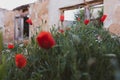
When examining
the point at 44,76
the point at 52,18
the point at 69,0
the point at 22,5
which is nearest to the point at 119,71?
the point at 44,76

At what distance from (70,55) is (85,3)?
A: 4.97 meters

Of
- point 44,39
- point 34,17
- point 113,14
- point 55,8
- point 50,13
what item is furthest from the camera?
point 34,17

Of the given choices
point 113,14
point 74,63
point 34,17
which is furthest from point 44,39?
point 34,17

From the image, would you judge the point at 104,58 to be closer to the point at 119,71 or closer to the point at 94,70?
the point at 94,70

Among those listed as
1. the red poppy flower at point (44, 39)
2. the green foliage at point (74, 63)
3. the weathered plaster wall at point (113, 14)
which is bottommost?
the green foliage at point (74, 63)

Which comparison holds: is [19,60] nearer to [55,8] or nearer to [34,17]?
[55,8]

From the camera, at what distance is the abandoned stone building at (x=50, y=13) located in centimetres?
493

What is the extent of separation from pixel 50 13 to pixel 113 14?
2.71 meters

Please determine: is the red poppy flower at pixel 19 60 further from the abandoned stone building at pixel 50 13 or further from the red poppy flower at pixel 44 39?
the abandoned stone building at pixel 50 13

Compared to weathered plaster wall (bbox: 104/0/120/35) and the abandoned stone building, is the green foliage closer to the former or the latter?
the abandoned stone building

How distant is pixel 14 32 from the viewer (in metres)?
10.9

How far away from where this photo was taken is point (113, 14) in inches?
196

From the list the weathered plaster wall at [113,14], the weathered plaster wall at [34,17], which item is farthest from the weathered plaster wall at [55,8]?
the weathered plaster wall at [113,14]

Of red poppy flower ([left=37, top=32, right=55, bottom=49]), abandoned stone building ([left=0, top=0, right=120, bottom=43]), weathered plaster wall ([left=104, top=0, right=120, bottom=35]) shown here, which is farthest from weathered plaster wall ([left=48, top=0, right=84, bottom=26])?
red poppy flower ([left=37, top=32, right=55, bottom=49])
